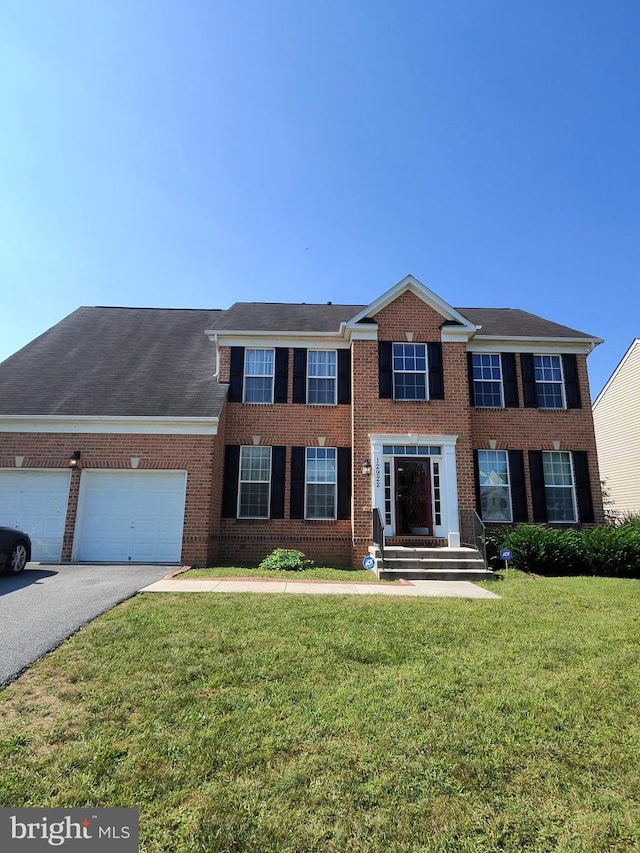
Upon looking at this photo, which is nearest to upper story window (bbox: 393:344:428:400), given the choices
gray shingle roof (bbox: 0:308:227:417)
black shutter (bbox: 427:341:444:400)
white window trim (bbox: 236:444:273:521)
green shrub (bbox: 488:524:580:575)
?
black shutter (bbox: 427:341:444:400)

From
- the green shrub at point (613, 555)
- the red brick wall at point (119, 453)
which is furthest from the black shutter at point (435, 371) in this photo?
the red brick wall at point (119, 453)

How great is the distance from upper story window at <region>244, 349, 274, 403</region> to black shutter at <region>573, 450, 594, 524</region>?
9.08 m

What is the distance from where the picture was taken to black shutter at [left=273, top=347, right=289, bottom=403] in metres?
12.8

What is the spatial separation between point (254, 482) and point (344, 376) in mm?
3972

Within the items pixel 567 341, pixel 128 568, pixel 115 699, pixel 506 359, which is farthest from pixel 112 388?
pixel 567 341

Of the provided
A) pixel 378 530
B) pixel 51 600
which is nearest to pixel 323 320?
pixel 378 530

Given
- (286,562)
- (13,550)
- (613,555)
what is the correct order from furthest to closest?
(286,562), (613,555), (13,550)

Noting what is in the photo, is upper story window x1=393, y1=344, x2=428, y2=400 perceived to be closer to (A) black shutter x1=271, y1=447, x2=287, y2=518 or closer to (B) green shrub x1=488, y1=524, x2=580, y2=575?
(A) black shutter x1=271, y1=447, x2=287, y2=518

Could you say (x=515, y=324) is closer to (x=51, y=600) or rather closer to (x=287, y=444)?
(x=287, y=444)

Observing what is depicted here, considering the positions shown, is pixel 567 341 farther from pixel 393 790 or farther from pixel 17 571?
pixel 17 571

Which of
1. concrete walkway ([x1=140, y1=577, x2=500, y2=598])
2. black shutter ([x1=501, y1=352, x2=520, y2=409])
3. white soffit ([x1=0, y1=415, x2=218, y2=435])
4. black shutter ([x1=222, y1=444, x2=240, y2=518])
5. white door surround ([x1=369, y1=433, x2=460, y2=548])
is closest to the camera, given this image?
concrete walkway ([x1=140, y1=577, x2=500, y2=598])

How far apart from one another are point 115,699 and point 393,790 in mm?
2334

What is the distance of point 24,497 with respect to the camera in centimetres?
1108

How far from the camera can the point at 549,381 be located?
44.0 ft
